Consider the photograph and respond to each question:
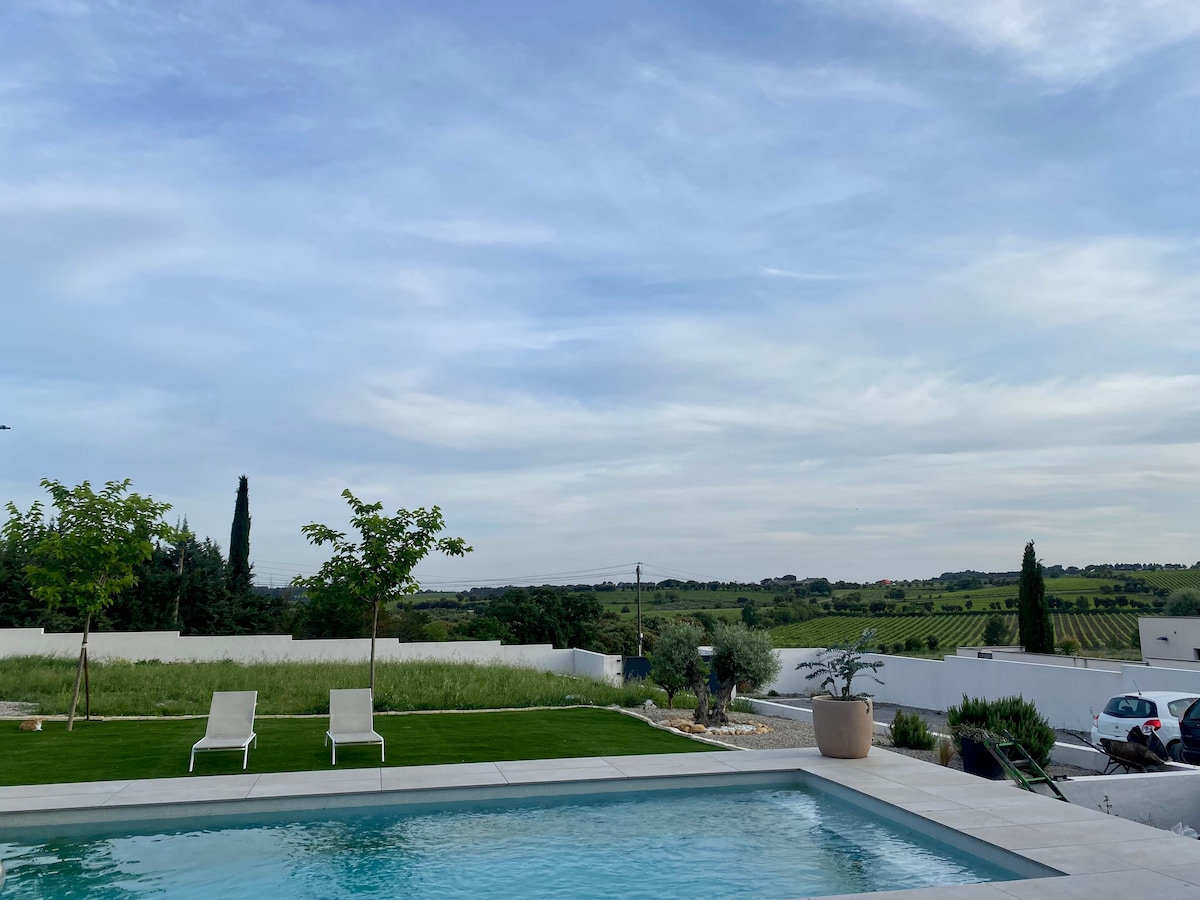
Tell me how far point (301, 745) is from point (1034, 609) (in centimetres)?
3226

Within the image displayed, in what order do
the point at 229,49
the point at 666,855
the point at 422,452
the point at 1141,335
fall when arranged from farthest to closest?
the point at 422,452
the point at 1141,335
the point at 229,49
the point at 666,855

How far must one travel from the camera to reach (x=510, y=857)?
25.5ft

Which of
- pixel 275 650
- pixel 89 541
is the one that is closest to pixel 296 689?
pixel 89 541

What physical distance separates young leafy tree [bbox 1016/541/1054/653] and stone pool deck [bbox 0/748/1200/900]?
2743 centimetres

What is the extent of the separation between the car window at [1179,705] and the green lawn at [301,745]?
8.16m

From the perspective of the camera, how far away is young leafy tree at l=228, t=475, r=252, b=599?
4850 cm

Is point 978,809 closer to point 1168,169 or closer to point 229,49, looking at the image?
point 1168,169

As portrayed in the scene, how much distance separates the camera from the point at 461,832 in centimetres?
852

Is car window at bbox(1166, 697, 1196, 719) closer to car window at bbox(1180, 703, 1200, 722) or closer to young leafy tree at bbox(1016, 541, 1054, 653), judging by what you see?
car window at bbox(1180, 703, 1200, 722)

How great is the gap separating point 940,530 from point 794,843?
2816cm

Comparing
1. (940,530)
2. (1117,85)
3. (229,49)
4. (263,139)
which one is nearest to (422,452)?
(263,139)

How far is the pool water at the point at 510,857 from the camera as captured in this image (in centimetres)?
700

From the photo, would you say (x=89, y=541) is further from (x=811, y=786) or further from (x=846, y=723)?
(x=846, y=723)

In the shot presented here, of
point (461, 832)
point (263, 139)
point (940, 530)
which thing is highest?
point (263, 139)
